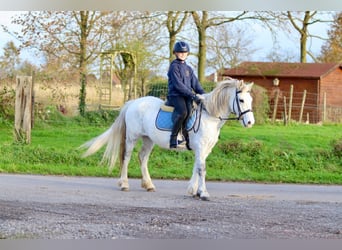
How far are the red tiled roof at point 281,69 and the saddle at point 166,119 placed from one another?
1420 centimetres

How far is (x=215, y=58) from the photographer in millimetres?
22766

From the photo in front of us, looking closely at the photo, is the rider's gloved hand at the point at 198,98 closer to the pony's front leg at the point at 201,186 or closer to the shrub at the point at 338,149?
the pony's front leg at the point at 201,186

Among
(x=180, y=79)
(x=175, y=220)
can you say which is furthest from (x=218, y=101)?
(x=175, y=220)

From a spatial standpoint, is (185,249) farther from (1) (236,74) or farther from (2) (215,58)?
(1) (236,74)

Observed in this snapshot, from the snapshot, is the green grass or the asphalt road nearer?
the asphalt road

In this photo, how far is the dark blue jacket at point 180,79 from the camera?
10.2 metres

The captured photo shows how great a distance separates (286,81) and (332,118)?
5.76 m

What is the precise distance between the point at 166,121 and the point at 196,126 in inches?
20.5

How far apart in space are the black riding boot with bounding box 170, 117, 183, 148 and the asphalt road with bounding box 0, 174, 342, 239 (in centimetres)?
86

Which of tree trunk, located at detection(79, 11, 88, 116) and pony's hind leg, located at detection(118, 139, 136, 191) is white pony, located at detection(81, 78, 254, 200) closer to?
pony's hind leg, located at detection(118, 139, 136, 191)

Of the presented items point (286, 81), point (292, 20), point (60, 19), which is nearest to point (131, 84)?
point (60, 19)

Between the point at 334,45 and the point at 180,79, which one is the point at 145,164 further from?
the point at 334,45

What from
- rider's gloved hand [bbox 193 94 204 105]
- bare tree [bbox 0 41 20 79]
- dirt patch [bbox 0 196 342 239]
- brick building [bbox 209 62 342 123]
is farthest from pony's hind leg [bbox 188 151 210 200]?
brick building [bbox 209 62 342 123]

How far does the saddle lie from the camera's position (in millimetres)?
10500
